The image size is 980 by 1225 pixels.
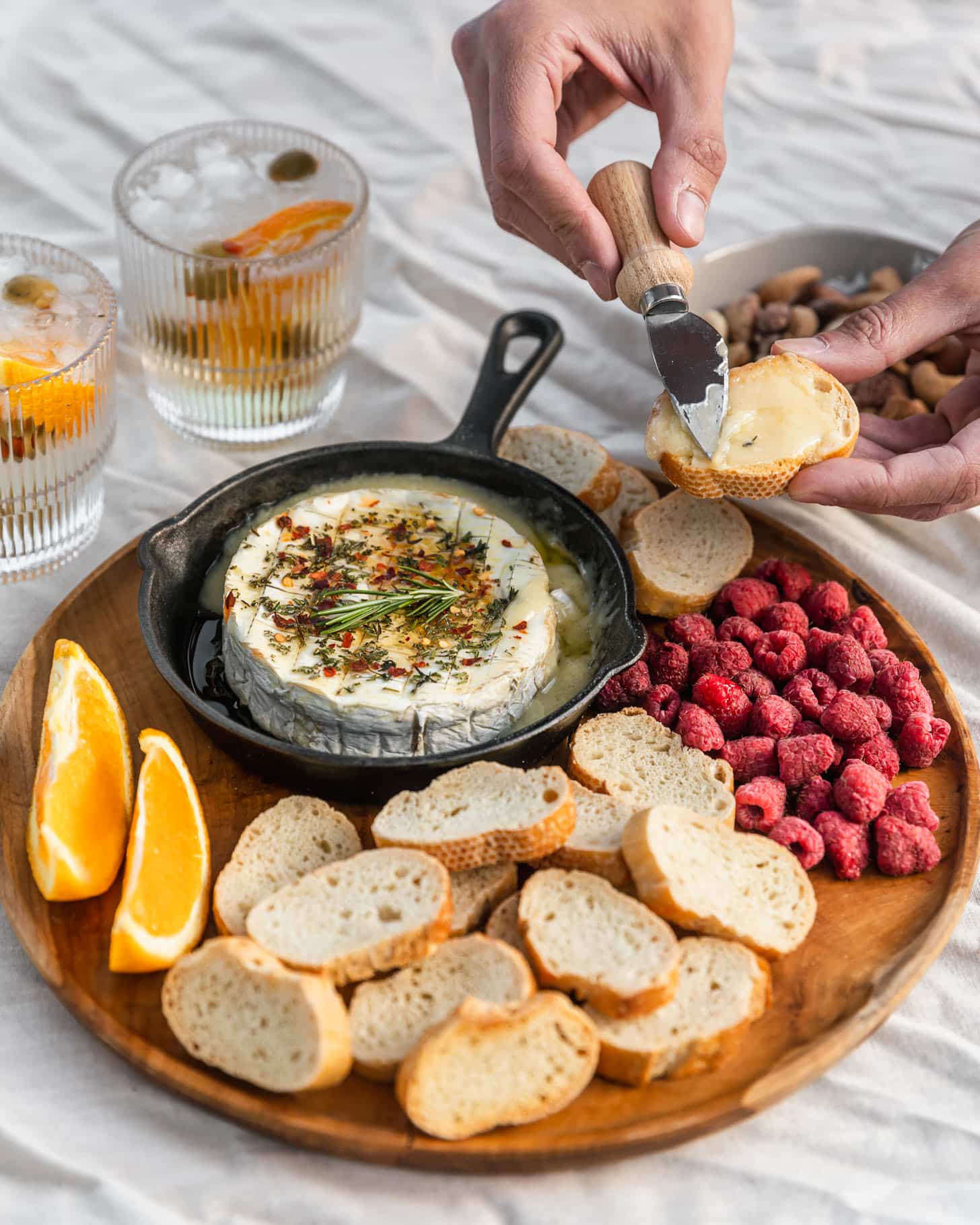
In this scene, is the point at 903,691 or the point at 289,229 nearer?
the point at 903,691

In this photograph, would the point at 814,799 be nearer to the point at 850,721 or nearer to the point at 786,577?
the point at 850,721

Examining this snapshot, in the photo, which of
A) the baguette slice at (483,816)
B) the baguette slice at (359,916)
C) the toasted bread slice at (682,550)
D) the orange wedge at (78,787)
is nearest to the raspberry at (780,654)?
the toasted bread slice at (682,550)

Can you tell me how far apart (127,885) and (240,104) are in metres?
3.66

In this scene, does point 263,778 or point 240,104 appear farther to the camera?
point 240,104

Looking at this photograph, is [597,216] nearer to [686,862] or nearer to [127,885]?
[686,862]

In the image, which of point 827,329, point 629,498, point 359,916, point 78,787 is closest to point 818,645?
point 629,498

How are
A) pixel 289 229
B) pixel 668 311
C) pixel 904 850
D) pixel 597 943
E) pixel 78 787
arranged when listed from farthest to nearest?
pixel 289 229 → pixel 668 311 → pixel 904 850 → pixel 78 787 → pixel 597 943

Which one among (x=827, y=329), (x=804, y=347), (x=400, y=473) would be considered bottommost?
(x=400, y=473)

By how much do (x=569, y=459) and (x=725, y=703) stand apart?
0.99 meters

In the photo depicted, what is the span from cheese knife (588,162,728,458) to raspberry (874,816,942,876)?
971 mm

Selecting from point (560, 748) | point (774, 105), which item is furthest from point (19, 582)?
point (774, 105)

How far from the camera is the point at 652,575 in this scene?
3.58 m

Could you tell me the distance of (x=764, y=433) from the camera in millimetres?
3236

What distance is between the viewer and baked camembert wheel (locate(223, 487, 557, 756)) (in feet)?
9.96
